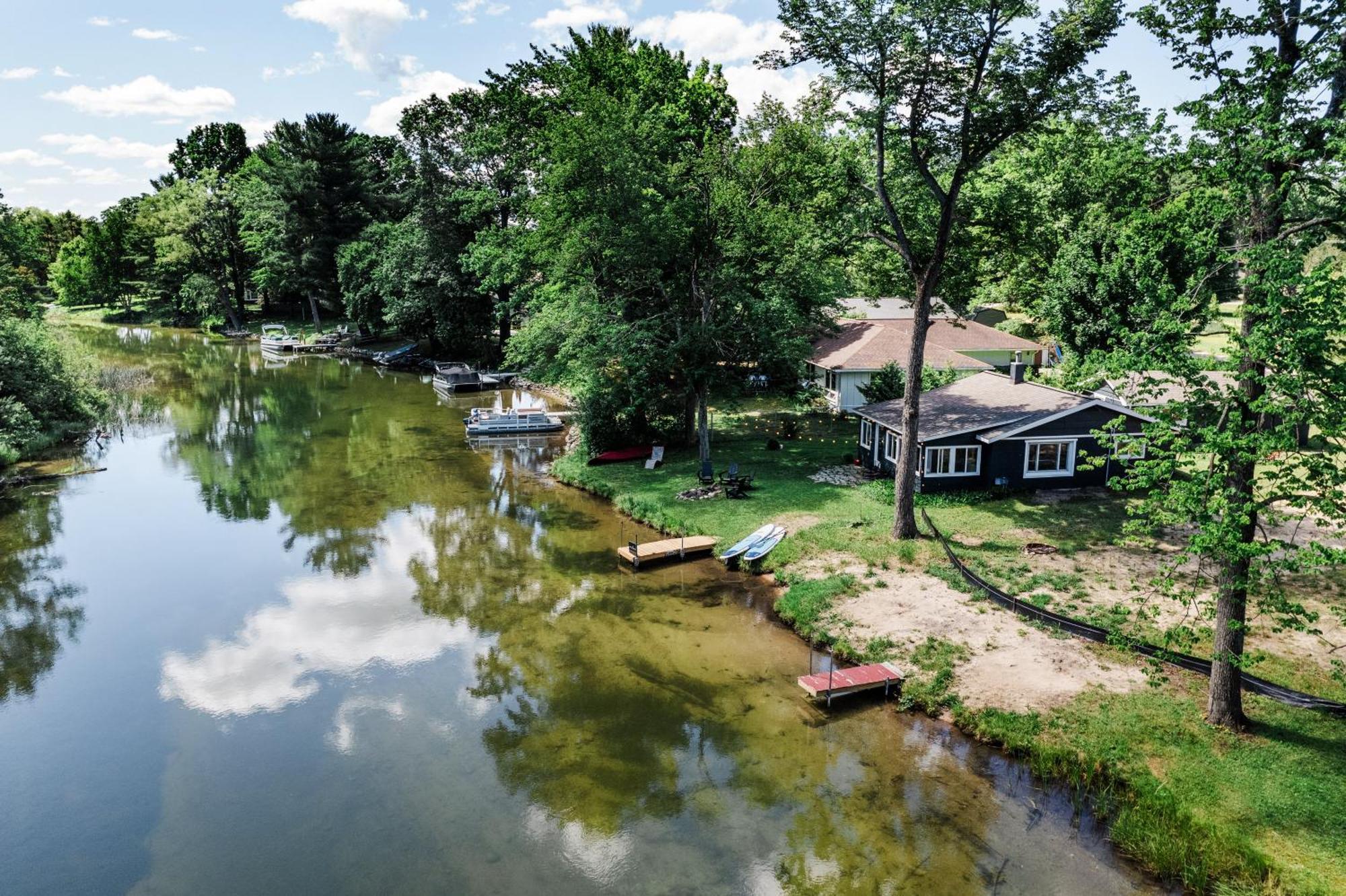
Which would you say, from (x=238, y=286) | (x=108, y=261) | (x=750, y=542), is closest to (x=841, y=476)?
(x=750, y=542)

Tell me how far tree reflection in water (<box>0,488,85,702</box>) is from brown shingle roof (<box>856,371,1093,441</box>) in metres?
24.6

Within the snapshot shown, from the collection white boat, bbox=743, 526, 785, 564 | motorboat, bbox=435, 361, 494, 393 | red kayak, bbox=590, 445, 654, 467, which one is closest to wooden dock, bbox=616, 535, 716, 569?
white boat, bbox=743, 526, 785, 564

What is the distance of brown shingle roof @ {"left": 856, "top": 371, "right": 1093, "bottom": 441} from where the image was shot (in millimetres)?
25609

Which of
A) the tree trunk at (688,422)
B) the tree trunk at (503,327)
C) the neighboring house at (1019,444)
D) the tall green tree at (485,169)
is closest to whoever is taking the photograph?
the neighboring house at (1019,444)

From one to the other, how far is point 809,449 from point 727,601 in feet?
44.8

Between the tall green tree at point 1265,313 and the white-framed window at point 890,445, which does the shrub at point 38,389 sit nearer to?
the white-framed window at point 890,445

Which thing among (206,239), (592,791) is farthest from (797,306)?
(206,239)

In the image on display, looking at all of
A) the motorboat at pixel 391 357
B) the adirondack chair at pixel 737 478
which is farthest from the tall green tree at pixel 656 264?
the motorboat at pixel 391 357

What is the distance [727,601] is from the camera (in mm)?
20391

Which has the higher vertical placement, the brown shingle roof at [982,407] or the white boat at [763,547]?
the brown shingle roof at [982,407]

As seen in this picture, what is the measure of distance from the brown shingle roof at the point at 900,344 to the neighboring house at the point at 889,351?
0.11ft

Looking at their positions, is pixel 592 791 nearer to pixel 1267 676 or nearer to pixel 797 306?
pixel 1267 676

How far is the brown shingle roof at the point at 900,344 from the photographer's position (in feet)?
127

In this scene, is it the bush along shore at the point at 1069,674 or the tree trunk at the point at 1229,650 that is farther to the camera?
the tree trunk at the point at 1229,650
